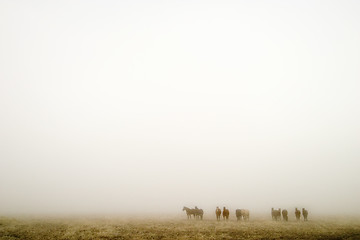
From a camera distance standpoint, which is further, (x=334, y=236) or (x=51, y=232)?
(x=51, y=232)

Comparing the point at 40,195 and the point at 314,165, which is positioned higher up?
the point at 314,165

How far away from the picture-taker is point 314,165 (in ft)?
592

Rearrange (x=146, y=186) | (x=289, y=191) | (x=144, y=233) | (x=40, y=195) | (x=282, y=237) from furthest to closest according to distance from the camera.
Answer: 1. (x=146, y=186)
2. (x=40, y=195)
3. (x=289, y=191)
4. (x=144, y=233)
5. (x=282, y=237)

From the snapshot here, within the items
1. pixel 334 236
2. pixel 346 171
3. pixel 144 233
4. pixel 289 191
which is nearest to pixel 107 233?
pixel 144 233

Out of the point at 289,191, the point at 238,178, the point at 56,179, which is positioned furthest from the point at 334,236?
the point at 56,179

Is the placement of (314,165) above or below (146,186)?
above

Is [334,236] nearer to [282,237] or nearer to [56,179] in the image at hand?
[282,237]

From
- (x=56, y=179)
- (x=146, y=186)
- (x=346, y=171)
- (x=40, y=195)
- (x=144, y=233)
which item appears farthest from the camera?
(x=56, y=179)

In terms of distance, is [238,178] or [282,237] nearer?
[282,237]

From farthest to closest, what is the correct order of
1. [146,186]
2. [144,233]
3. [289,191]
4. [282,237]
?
1. [146,186]
2. [289,191]
3. [144,233]
4. [282,237]

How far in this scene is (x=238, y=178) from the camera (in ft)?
574

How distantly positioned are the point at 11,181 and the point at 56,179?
30.3 m

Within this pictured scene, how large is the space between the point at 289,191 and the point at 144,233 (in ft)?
427

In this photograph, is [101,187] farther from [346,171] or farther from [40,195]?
[346,171]
